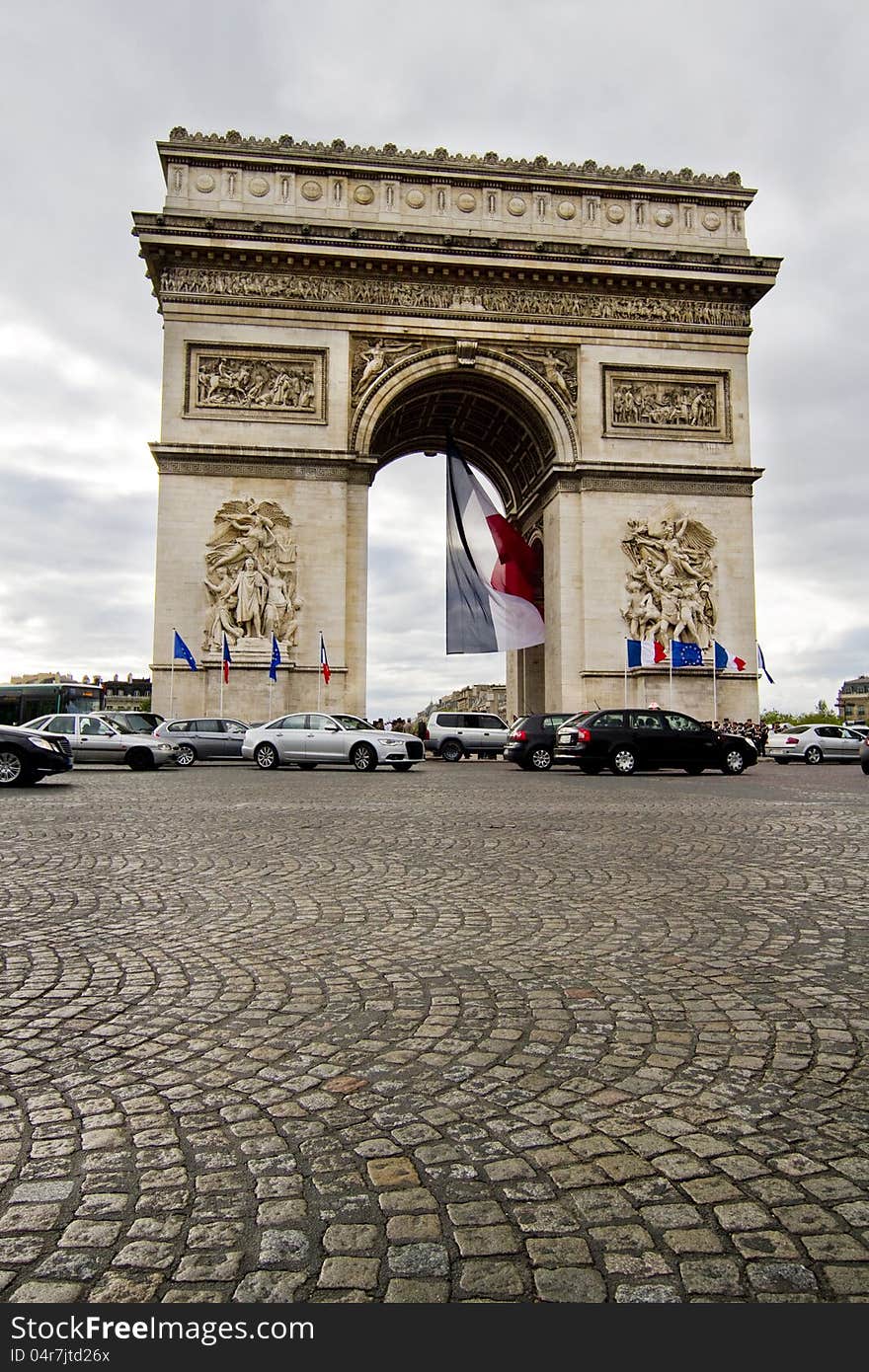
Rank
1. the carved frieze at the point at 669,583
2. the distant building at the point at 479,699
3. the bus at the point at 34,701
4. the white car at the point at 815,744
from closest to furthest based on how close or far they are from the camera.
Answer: the carved frieze at the point at 669,583, the white car at the point at 815,744, the bus at the point at 34,701, the distant building at the point at 479,699

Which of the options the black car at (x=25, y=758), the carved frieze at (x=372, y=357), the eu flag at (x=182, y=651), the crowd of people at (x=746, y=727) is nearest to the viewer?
the black car at (x=25, y=758)

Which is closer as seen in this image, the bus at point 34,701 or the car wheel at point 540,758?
the car wheel at point 540,758

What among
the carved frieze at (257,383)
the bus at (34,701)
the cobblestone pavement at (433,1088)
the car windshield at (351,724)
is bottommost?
the cobblestone pavement at (433,1088)

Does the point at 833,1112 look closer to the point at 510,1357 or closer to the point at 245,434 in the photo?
the point at 510,1357

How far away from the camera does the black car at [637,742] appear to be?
64.5 feet

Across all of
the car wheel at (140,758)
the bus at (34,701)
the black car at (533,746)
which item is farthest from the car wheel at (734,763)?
the bus at (34,701)

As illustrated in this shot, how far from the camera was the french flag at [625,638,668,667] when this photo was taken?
28859 millimetres

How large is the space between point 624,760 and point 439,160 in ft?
69.0

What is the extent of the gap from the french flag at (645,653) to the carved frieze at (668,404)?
21.8ft

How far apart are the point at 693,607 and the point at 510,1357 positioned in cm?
2916

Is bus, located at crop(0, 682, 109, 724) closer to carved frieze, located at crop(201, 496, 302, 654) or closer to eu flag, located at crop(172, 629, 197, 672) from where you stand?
eu flag, located at crop(172, 629, 197, 672)

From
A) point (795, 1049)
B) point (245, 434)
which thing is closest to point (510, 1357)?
point (795, 1049)

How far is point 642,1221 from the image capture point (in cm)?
191

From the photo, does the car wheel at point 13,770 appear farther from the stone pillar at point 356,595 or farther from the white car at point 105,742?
the stone pillar at point 356,595
